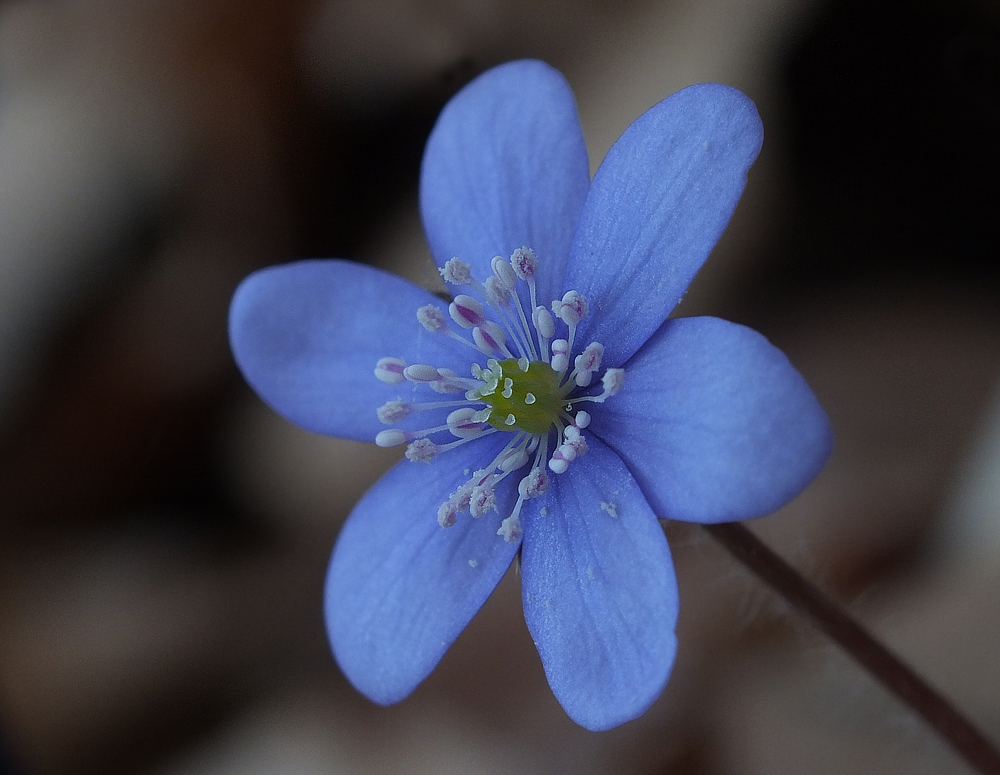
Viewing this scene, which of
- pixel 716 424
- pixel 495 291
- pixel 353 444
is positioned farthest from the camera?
pixel 353 444

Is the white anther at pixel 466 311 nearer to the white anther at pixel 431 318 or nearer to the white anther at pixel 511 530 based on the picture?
the white anther at pixel 431 318

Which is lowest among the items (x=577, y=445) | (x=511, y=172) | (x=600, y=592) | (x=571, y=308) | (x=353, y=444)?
(x=353, y=444)

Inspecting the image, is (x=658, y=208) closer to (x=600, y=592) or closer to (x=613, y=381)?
(x=613, y=381)

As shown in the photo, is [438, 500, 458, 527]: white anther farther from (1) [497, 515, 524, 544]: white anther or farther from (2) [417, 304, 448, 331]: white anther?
(2) [417, 304, 448, 331]: white anther

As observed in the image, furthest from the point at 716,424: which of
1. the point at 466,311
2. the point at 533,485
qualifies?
the point at 466,311

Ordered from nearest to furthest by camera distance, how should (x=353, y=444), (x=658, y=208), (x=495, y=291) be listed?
(x=658, y=208)
(x=495, y=291)
(x=353, y=444)

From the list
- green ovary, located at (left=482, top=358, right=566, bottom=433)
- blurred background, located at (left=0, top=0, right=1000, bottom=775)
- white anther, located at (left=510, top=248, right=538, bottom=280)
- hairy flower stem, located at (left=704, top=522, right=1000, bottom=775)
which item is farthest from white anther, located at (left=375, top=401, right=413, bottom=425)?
blurred background, located at (left=0, top=0, right=1000, bottom=775)
